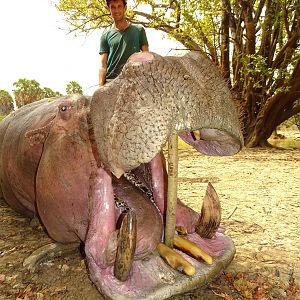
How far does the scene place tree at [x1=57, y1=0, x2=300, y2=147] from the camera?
906 cm

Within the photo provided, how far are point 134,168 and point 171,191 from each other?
195 millimetres

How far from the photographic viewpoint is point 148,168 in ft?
6.26

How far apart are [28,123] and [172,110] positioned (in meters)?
1.34

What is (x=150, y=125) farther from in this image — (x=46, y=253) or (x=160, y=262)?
(x=46, y=253)

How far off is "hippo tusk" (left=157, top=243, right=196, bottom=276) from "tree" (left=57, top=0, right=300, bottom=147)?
757cm

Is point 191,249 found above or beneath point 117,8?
beneath

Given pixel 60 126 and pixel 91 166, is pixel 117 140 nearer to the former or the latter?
pixel 91 166

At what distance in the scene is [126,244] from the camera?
4.65ft

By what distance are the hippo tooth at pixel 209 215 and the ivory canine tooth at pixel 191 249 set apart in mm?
129

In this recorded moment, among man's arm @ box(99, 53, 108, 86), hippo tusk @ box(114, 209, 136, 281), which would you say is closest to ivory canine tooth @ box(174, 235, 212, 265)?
hippo tusk @ box(114, 209, 136, 281)

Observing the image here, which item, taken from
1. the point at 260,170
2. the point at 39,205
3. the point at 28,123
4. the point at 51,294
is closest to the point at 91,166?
the point at 39,205

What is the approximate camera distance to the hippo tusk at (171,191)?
4.87 ft

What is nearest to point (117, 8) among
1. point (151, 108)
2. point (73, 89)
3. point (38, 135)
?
point (38, 135)

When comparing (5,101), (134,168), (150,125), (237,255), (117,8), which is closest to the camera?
(150,125)
